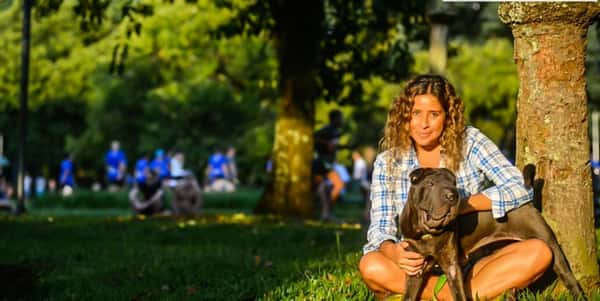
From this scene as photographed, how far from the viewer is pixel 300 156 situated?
52.5 ft

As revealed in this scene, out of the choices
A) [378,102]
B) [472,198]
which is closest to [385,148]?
[472,198]

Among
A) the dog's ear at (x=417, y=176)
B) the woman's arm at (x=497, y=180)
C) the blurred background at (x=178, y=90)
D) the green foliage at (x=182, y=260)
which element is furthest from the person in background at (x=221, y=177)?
the dog's ear at (x=417, y=176)

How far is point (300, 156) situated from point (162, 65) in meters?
26.6

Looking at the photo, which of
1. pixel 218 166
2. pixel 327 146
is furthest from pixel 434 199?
pixel 218 166

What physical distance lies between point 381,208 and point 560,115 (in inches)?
42.6

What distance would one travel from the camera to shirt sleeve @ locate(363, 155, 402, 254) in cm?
578

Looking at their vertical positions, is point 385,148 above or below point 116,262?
above

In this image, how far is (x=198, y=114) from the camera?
42.2 metres

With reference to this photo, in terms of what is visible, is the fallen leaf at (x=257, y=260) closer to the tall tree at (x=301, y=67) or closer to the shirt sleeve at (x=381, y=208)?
the shirt sleeve at (x=381, y=208)

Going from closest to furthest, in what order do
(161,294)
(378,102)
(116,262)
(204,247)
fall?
1. (161,294)
2. (116,262)
3. (204,247)
4. (378,102)

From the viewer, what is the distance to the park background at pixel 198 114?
27.4 feet

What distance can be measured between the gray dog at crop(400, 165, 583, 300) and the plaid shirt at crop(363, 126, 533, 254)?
142 millimetres

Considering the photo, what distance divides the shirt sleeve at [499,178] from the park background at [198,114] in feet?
3.99

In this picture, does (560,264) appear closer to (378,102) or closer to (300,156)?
(300,156)
